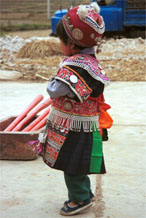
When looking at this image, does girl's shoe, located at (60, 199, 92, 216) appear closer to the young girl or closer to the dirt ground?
the young girl

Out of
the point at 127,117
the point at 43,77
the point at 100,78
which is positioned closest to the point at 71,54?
the point at 100,78

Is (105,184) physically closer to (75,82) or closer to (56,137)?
(56,137)

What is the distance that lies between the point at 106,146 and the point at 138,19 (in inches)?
444

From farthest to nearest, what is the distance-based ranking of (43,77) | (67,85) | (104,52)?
(104,52)
(43,77)
(67,85)

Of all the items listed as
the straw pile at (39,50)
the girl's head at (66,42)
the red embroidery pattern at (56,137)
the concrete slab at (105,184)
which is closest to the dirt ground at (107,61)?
the straw pile at (39,50)

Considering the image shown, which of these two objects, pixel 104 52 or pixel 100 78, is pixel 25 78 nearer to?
pixel 104 52

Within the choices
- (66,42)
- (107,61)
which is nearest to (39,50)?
(107,61)

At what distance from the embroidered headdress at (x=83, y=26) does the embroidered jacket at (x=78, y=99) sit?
0.36 ft

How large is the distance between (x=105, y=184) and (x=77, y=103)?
97cm

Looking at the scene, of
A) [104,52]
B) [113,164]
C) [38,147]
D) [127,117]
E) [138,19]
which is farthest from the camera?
[138,19]

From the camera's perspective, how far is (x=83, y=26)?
2818 millimetres

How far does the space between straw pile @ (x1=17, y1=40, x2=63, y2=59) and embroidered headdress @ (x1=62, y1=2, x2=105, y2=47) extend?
8857 millimetres

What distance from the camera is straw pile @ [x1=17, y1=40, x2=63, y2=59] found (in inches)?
465

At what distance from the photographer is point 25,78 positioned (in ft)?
29.4
